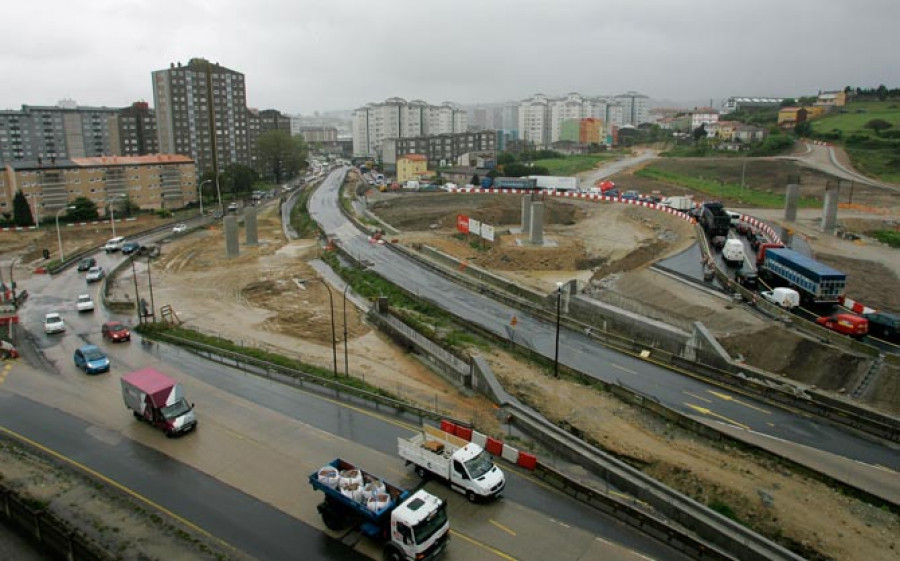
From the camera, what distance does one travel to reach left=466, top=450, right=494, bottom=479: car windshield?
19578 millimetres

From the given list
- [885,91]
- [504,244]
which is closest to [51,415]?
[504,244]

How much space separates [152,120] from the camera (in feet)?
472

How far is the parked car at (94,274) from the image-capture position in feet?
177

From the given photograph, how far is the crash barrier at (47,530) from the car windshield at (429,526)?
7.51 metres

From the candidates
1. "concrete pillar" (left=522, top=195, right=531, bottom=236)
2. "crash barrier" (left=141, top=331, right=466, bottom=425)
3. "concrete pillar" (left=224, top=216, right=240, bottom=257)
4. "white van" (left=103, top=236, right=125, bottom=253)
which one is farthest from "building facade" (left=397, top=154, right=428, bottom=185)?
"crash barrier" (left=141, top=331, right=466, bottom=425)

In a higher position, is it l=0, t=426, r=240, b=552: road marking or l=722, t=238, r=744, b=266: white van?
l=722, t=238, r=744, b=266: white van

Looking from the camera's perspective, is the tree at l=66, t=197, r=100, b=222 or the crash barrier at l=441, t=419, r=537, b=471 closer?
the crash barrier at l=441, t=419, r=537, b=471

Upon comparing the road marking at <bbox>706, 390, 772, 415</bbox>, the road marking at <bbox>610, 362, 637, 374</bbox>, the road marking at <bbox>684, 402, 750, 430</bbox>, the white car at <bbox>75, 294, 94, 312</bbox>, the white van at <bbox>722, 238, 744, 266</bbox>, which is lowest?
the road marking at <bbox>610, 362, 637, 374</bbox>

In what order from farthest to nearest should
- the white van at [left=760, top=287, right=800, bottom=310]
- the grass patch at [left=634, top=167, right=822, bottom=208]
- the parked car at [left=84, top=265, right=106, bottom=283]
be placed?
1. the grass patch at [left=634, top=167, right=822, bottom=208]
2. the parked car at [left=84, top=265, right=106, bottom=283]
3. the white van at [left=760, top=287, right=800, bottom=310]

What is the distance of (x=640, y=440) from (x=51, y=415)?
79.1ft

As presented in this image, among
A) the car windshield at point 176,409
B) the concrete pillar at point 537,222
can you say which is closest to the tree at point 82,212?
the concrete pillar at point 537,222

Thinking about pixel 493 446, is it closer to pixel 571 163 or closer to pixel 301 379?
pixel 301 379

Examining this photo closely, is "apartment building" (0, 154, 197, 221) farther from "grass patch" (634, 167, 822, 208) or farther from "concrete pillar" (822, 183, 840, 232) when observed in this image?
"concrete pillar" (822, 183, 840, 232)

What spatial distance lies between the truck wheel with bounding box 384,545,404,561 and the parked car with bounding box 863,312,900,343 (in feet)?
93.5
